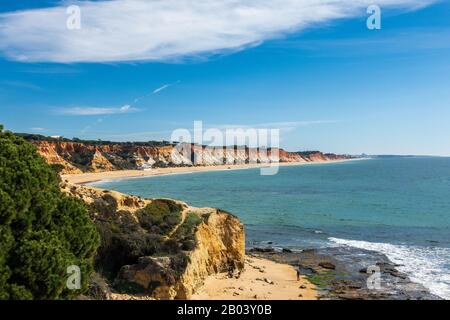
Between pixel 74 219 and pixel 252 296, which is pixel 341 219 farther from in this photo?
pixel 74 219

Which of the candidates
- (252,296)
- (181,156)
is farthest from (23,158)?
(181,156)

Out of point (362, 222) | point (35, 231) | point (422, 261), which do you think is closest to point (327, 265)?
point (422, 261)

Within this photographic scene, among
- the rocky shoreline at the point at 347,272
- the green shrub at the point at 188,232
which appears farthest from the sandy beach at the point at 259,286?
the green shrub at the point at 188,232

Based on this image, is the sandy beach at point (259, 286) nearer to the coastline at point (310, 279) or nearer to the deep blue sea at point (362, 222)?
the coastline at point (310, 279)

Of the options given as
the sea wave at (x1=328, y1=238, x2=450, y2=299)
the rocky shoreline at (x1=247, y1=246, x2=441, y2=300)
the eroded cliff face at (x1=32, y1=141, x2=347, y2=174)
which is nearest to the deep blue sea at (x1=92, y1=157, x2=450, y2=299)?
the sea wave at (x1=328, y1=238, x2=450, y2=299)

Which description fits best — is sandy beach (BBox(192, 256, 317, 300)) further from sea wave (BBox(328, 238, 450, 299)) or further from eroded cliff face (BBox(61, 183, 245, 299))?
sea wave (BBox(328, 238, 450, 299))

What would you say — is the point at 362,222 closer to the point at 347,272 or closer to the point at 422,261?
the point at 422,261

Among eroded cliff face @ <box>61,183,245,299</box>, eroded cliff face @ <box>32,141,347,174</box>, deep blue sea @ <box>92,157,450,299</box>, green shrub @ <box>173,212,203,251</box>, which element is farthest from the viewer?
eroded cliff face @ <box>32,141,347,174</box>
